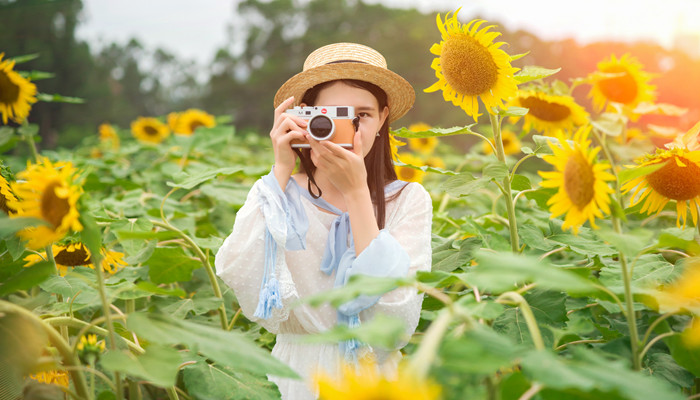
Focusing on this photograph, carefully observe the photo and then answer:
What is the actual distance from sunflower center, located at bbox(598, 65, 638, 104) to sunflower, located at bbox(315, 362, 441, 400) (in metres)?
1.99

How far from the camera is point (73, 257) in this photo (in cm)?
137

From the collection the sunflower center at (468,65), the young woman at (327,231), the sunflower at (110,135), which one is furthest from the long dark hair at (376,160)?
the sunflower at (110,135)

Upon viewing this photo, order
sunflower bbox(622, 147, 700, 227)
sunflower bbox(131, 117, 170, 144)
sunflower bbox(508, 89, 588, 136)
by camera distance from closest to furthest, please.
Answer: sunflower bbox(622, 147, 700, 227) < sunflower bbox(508, 89, 588, 136) < sunflower bbox(131, 117, 170, 144)

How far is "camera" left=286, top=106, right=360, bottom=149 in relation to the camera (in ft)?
4.06

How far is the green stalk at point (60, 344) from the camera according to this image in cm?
72

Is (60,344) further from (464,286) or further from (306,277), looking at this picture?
(464,286)

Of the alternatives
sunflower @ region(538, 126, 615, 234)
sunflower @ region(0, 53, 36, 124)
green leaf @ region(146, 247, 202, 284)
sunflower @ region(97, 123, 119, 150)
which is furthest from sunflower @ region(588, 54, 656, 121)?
sunflower @ region(97, 123, 119, 150)

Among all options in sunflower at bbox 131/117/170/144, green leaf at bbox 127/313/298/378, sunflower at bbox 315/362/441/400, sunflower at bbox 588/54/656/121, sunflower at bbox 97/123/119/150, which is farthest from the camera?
sunflower at bbox 97/123/119/150

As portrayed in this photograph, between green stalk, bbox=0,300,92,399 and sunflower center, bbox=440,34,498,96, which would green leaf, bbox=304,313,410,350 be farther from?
sunflower center, bbox=440,34,498,96

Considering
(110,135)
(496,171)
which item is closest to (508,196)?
(496,171)

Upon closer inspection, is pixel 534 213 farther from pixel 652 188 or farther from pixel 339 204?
pixel 339 204

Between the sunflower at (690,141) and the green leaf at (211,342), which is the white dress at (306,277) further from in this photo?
the sunflower at (690,141)

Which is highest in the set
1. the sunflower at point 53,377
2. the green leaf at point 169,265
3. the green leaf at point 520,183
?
the green leaf at point 520,183

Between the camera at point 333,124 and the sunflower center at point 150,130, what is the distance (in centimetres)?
366
